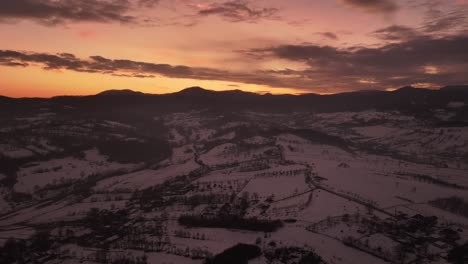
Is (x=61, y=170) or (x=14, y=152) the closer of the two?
(x=61, y=170)

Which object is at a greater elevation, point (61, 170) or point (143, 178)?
point (61, 170)

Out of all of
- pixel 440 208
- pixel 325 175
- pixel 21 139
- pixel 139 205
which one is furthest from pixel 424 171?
pixel 21 139

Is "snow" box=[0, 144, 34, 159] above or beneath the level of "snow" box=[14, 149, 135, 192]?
above

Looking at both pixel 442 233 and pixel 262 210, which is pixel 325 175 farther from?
pixel 442 233

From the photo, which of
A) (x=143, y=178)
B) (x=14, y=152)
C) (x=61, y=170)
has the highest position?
(x=14, y=152)

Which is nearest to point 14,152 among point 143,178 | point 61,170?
point 61,170

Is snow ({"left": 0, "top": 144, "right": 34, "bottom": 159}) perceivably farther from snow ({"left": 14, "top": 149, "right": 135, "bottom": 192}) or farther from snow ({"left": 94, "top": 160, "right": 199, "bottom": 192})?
snow ({"left": 94, "top": 160, "right": 199, "bottom": 192})

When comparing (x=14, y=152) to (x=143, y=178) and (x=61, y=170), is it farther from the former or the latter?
(x=143, y=178)

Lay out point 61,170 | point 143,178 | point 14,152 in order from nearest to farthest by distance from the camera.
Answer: point 143,178 < point 61,170 < point 14,152

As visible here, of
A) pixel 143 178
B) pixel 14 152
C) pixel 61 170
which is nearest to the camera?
pixel 143 178

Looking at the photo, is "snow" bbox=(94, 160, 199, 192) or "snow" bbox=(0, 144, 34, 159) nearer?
"snow" bbox=(94, 160, 199, 192)

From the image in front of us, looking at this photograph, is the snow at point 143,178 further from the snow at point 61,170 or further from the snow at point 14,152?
the snow at point 14,152

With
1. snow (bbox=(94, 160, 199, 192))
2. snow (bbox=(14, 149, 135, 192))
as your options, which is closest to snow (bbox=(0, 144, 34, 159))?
snow (bbox=(14, 149, 135, 192))
